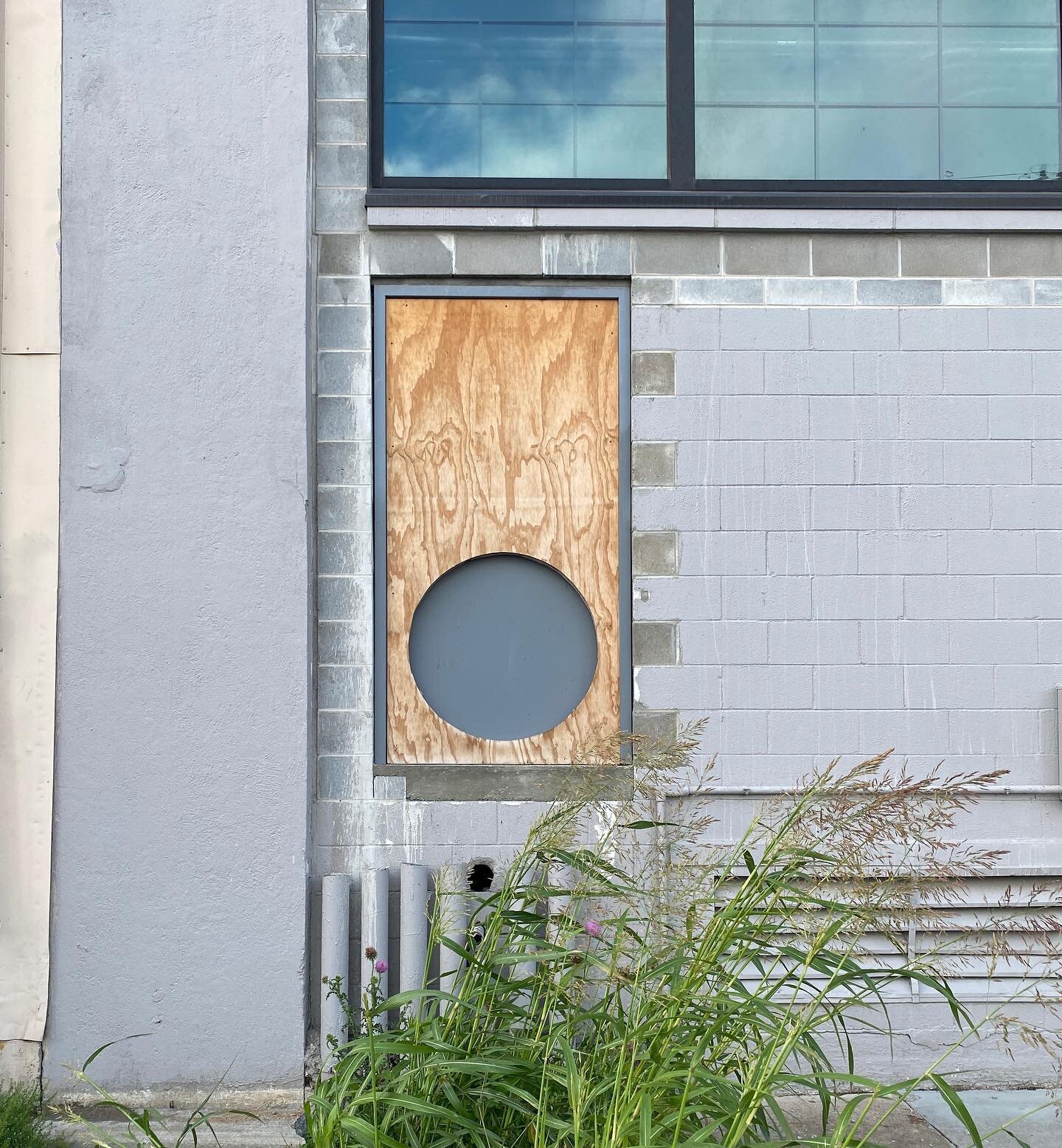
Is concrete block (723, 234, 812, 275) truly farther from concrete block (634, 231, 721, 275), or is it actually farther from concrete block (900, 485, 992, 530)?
concrete block (900, 485, 992, 530)

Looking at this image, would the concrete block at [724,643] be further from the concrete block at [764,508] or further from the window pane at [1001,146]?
the window pane at [1001,146]

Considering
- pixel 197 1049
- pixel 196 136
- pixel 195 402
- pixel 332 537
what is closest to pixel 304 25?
pixel 196 136

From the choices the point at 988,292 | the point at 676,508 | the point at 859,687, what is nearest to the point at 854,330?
the point at 988,292

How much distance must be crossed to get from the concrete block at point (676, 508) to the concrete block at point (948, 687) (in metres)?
0.99

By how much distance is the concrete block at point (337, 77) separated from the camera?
418 centimetres

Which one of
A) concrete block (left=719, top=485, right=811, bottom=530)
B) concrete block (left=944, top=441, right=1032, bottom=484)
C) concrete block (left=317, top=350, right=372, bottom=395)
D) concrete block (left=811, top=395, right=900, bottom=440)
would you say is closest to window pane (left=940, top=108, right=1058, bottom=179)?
concrete block (left=811, top=395, right=900, bottom=440)

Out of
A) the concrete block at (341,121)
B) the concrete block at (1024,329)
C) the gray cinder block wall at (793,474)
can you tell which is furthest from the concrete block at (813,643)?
the concrete block at (341,121)

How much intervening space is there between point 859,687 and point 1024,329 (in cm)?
159

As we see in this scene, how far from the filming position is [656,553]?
413 cm

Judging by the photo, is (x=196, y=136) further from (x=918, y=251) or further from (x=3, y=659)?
(x=918, y=251)

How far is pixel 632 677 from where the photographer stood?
4145mm

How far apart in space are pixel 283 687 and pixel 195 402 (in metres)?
1.13

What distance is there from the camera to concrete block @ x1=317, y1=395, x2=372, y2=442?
4141 mm

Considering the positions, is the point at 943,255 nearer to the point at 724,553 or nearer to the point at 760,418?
the point at 760,418
